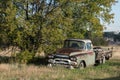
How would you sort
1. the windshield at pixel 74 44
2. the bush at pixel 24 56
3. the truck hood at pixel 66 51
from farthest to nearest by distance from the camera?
the bush at pixel 24 56 → the windshield at pixel 74 44 → the truck hood at pixel 66 51

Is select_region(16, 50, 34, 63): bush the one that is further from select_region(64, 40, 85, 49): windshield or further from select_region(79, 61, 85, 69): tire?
select_region(79, 61, 85, 69): tire

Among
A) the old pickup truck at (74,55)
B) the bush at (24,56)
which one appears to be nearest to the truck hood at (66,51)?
the old pickup truck at (74,55)

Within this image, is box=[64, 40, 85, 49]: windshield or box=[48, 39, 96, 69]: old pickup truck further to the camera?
box=[64, 40, 85, 49]: windshield

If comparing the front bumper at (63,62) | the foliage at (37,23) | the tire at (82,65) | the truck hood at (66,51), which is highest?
the foliage at (37,23)

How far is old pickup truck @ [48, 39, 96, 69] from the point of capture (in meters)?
19.5

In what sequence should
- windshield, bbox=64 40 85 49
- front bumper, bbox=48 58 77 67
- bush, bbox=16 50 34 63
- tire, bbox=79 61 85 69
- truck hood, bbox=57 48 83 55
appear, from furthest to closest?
bush, bbox=16 50 34 63
windshield, bbox=64 40 85 49
tire, bbox=79 61 85 69
truck hood, bbox=57 48 83 55
front bumper, bbox=48 58 77 67

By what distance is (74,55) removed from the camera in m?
19.5

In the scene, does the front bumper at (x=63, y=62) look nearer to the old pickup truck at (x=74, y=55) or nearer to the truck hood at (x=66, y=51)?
the old pickup truck at (x=74, y=55)

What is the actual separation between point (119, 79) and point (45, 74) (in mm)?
3385

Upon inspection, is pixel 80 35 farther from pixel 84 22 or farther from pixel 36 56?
pixel 36 56

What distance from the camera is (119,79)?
52.3ft

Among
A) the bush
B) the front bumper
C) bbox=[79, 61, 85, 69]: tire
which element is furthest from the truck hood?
the bush

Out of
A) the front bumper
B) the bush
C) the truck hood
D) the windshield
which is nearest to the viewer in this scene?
the front bumper

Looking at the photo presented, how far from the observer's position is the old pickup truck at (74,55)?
19.5 m
